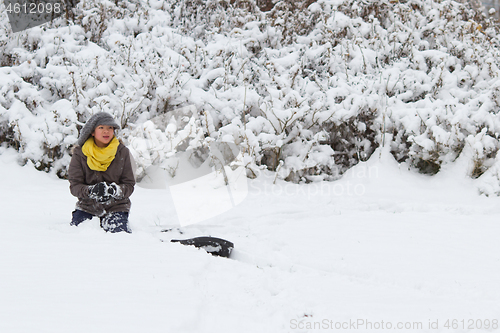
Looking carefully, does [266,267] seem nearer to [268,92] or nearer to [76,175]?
[76,175]

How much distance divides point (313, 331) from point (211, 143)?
3.33m

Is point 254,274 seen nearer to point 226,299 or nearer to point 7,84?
point 226,299

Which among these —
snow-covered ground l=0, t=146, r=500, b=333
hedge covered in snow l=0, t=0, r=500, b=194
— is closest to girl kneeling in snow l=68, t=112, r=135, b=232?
snow-covered ground l=0, t=146, r=500, b=333

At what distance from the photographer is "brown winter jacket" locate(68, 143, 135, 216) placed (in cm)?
321

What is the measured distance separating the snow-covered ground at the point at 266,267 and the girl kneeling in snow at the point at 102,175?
0.16 meters

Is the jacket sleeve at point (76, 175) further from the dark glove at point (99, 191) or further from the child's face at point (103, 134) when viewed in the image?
the child's face at point (103, 134)

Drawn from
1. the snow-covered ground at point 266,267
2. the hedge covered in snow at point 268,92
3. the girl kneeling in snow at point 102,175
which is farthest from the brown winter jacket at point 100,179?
the hedge covered in snow at point 268,92

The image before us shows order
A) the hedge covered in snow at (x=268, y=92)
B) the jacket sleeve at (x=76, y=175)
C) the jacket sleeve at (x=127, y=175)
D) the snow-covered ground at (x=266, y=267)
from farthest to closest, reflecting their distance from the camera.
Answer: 1. the hedge covered in snow at (x=268, y=92)
2. the jacket sleeve at (x=127, y=175)
3. the jacket sleeve at (x=76, y=175)
4. the snow-covered ground at (x=266, y=267)

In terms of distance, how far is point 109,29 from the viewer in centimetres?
682

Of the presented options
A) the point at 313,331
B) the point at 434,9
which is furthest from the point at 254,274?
the point at 434,9

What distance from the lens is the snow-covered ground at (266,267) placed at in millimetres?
1826

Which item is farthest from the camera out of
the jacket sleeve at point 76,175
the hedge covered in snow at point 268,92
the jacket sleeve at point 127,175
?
the hedge covered in snow at point 268,92

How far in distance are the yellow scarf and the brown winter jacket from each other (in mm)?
75

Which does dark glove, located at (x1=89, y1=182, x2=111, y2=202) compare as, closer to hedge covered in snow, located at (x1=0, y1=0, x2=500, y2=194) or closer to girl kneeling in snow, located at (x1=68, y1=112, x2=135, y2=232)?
girl kneeling in snow, located at (x1=68, y1=112, x2=135, y2=232)
